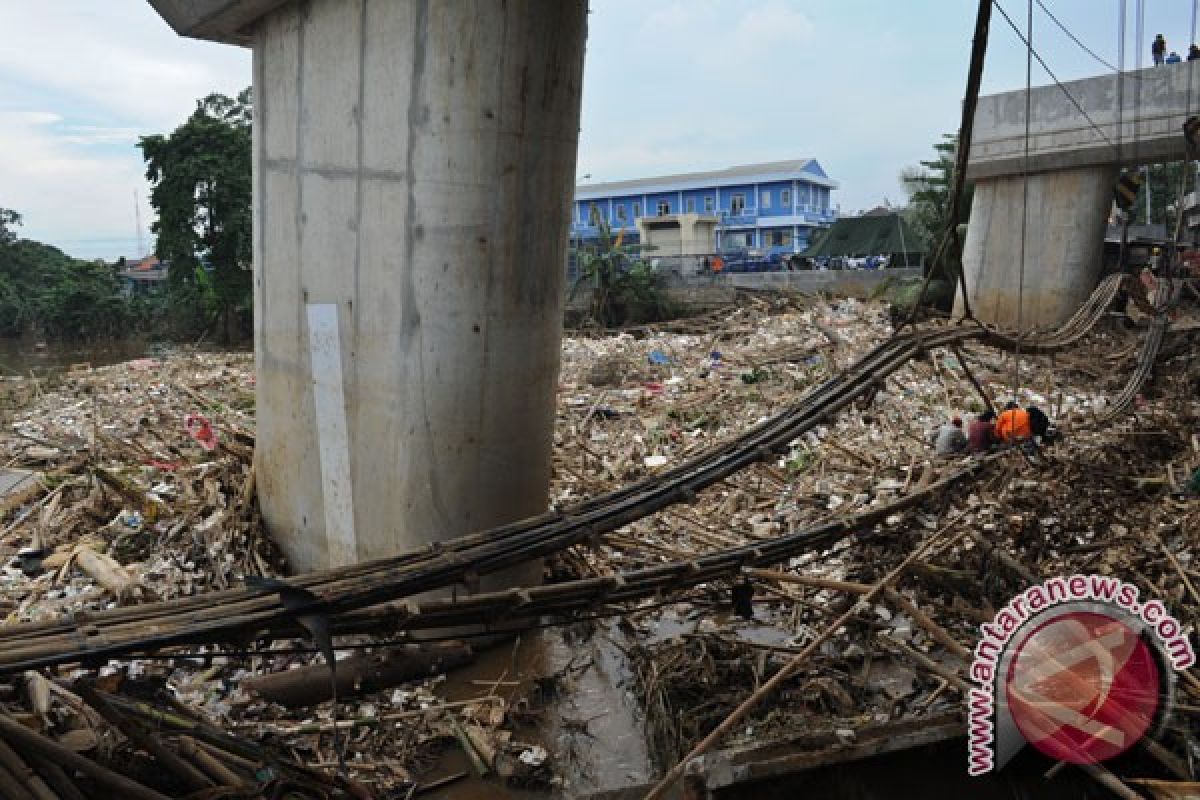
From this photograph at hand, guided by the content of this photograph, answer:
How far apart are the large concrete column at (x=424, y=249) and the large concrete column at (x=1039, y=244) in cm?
1058

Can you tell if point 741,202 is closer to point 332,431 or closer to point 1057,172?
point 1057,172

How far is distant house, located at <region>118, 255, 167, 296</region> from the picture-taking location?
90.1ft

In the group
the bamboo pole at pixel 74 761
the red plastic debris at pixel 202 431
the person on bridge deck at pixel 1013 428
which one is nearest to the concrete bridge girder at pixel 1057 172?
the person on bridge deck at pixel 1013 428

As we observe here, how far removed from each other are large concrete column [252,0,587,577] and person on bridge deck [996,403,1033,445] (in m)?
3.18

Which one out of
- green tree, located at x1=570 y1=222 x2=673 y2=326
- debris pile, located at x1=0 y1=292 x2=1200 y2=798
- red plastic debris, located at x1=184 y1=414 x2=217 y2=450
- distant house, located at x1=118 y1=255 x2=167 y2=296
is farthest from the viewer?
distant house, located at x1=118 y1=255 x2=167 y2=296

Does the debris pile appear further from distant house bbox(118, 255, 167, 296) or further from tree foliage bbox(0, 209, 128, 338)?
distant house bbox(118, 255, 167, 296)

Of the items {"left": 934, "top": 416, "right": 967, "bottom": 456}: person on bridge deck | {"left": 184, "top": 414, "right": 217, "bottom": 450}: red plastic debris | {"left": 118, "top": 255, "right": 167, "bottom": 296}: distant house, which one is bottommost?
{"left": 184, "top": 414, "right": 217, "bottom": 450}: red plastic debris

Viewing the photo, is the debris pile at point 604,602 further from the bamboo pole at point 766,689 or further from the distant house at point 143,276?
the distant house at point 143,276

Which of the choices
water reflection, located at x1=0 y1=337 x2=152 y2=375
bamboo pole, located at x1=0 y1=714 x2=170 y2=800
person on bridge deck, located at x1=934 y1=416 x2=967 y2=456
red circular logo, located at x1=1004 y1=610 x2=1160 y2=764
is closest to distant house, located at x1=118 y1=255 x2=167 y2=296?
water reflection, located at x1=0 y1=337 x2=152 y2=375

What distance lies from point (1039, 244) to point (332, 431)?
12.4 metres

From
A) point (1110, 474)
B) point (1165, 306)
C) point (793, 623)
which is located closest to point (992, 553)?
point (793, 623)

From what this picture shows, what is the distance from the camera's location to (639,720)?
3967 mm

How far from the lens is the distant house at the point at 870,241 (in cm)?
2227

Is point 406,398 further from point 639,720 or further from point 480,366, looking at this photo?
point 639,720
